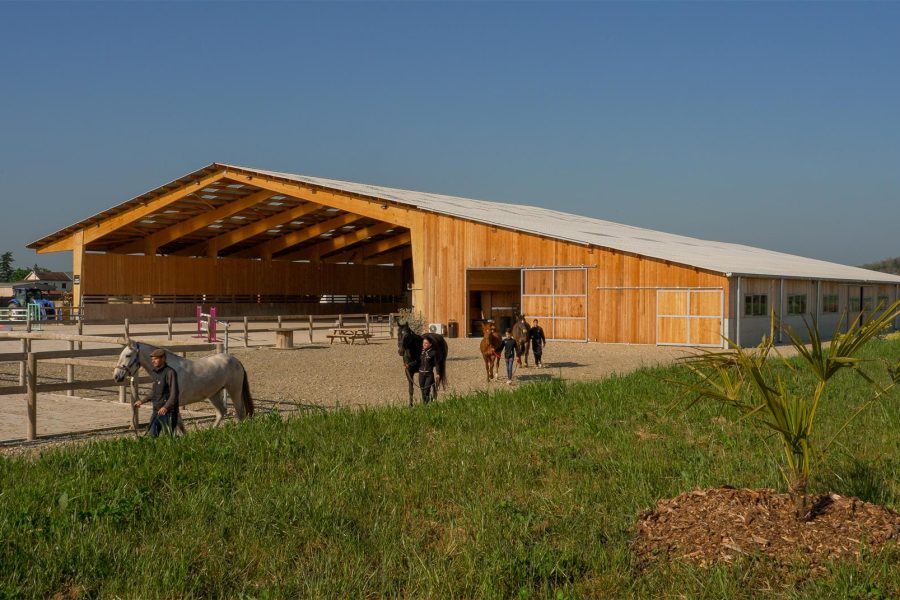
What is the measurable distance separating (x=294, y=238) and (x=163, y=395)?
39368mm

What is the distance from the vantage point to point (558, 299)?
104 feet

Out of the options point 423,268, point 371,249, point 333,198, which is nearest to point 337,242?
point 371,249

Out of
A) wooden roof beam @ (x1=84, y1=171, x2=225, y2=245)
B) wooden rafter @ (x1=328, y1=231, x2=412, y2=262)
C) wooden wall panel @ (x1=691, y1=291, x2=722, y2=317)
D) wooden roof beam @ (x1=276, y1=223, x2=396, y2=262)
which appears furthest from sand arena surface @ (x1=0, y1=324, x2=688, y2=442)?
wooden rafter @ (x1=328, y1=231, x2=412, y2=262)

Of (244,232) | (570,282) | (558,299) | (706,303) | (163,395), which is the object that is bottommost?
(163,395)

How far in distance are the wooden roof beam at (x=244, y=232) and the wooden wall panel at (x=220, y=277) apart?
1225mm

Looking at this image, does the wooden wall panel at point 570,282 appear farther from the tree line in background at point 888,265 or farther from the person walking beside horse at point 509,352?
the tree line in background at point 888,265

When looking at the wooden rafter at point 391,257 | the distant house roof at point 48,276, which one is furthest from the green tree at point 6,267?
the wooden rafter at point 391,257

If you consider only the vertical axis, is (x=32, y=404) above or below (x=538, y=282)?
below

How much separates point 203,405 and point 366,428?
246 inches

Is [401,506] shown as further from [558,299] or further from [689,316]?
[558,299]

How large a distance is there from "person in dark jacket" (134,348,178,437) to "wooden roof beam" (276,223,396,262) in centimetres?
3770

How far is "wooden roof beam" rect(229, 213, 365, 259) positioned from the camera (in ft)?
147

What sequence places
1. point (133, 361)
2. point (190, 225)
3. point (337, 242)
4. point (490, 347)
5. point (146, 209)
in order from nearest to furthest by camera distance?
point (133, 361)
point (490, 347)
point (146, 209)
point (190, 225)
point (337, 242)

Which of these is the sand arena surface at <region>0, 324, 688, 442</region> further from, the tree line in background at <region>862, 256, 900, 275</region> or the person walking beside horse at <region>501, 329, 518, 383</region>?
the tree line in background at <region>862, 256, 900, 275</region>
